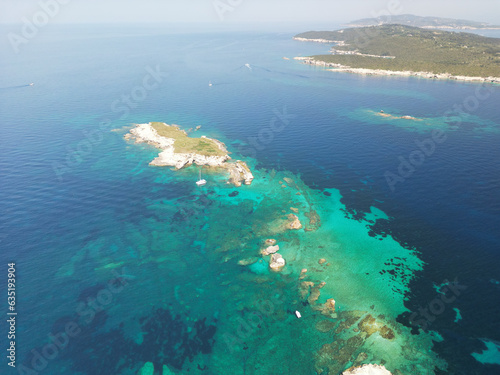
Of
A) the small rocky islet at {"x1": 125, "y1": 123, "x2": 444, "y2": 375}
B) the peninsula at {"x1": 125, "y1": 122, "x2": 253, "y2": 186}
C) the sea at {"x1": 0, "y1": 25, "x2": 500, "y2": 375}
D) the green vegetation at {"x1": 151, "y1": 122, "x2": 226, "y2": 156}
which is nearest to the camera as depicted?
the small rocky islet at {"x1": 125, "y1": 123, "x2": 444, "y2": 375}

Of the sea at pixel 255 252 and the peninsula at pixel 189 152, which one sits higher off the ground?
the peninsula at pixel 189 152

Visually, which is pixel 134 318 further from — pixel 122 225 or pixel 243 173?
A: pixel 243 173

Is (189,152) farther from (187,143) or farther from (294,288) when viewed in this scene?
(294,288)

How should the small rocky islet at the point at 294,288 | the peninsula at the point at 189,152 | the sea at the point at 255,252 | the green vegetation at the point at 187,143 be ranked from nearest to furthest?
1. the small rocky islet at the point at 294,288
2. the sea at the point at 255,252
3. the peninsula at the point at 189,152
4. the green vegetation at the point at 187,143

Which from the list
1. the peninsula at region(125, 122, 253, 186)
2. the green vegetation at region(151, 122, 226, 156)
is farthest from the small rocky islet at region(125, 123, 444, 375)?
the green vegetation at region(151, 122, 226, 156)

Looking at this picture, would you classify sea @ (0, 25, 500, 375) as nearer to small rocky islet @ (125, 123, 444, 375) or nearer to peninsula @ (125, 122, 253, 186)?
small rocky islet @ (125, 123, 444, 375)

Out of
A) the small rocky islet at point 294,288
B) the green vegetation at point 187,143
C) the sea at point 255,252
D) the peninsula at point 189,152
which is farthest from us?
the green vegetation at point 187,143

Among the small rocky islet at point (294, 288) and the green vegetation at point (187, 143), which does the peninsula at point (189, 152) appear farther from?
the small rocky islet at point (294, 288)

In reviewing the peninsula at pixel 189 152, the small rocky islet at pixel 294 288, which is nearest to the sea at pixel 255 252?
the small rocky islet at pixel 294 288
